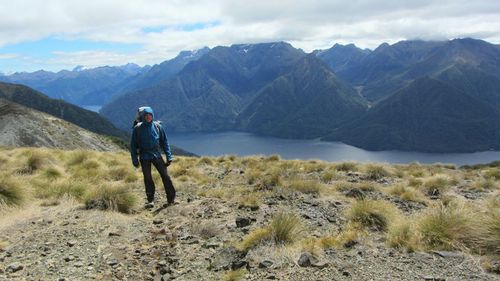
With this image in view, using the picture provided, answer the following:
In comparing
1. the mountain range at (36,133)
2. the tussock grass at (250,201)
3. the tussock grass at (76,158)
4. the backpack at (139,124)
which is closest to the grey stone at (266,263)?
the tussock grass at (250,201)

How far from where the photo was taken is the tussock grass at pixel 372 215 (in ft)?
29.1

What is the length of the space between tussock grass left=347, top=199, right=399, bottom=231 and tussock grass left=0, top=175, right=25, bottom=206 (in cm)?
813

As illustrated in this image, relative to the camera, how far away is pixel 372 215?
29.8 ft

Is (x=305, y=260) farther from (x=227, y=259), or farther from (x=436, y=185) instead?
(x=436, y=185)

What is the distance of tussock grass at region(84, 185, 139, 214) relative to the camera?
33.8ft

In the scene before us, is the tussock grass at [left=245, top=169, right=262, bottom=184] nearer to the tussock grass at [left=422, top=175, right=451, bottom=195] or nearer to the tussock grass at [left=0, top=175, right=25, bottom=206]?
the tussock grass at [left=422, top=175, right=451, bottom=195]

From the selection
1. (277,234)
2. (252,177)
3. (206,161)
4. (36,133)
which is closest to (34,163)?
(206,161)

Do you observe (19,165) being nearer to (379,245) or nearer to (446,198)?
(379,245)

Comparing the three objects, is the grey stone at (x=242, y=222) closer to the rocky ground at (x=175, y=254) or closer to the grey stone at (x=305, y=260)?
the rocky ground at (x=175, y=254)

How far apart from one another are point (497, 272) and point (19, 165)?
16.8m

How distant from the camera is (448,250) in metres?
6.91

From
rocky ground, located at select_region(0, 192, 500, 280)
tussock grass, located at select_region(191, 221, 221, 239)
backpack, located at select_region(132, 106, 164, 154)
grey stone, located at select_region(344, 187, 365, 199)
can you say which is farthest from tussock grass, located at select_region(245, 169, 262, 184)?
tussock grass, located at select_region(191, 221, 221, 239)

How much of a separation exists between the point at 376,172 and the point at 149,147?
11.3 m

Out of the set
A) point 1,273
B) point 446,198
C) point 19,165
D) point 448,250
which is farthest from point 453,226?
point 19,165
